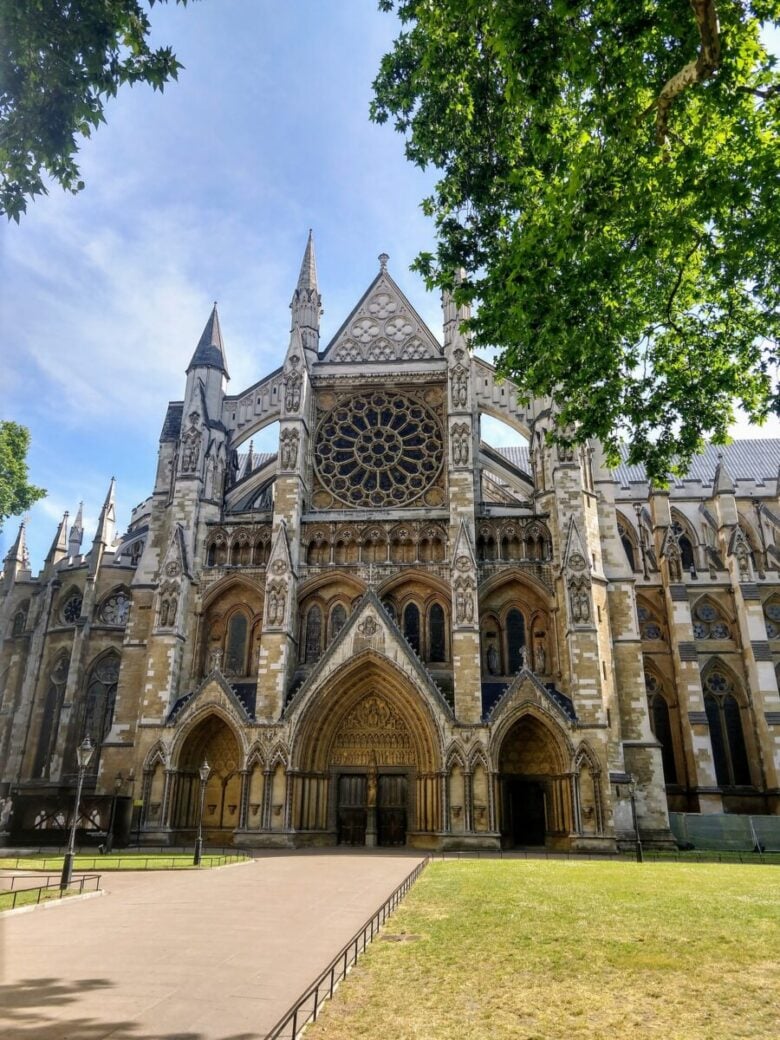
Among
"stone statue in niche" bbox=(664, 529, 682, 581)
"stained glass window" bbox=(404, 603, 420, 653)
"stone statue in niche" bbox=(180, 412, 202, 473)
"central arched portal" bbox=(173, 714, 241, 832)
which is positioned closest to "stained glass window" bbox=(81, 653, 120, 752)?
"central arched portal" bbox=(173, 714, 241, 832)

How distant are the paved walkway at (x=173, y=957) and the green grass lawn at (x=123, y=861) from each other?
3990 mm

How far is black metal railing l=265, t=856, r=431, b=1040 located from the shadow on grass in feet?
1.50

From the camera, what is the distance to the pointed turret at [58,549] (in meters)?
41.9

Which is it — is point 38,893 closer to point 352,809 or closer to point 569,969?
point 569,969

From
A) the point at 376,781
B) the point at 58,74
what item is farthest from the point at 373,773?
the point at 58,74

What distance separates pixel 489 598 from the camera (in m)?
29.5

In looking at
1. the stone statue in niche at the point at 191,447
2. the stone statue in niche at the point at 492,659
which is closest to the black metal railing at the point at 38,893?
the stone statue in niche at the point at 492,659

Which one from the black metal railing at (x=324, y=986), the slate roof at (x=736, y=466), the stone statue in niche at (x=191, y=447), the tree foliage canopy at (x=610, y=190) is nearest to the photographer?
the black metal railing at (x=324, y=986)

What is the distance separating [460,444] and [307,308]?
1152cm

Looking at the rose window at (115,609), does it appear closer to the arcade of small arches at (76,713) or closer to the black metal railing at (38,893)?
the arcade of small arches at (76,713)

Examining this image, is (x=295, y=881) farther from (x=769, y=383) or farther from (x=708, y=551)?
(x=708, y=551)

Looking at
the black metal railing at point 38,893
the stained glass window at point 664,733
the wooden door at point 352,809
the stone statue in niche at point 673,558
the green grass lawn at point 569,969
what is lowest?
the green grass lawn at point 569,969

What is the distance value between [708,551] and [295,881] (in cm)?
3358

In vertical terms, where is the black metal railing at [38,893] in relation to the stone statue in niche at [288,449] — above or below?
below
